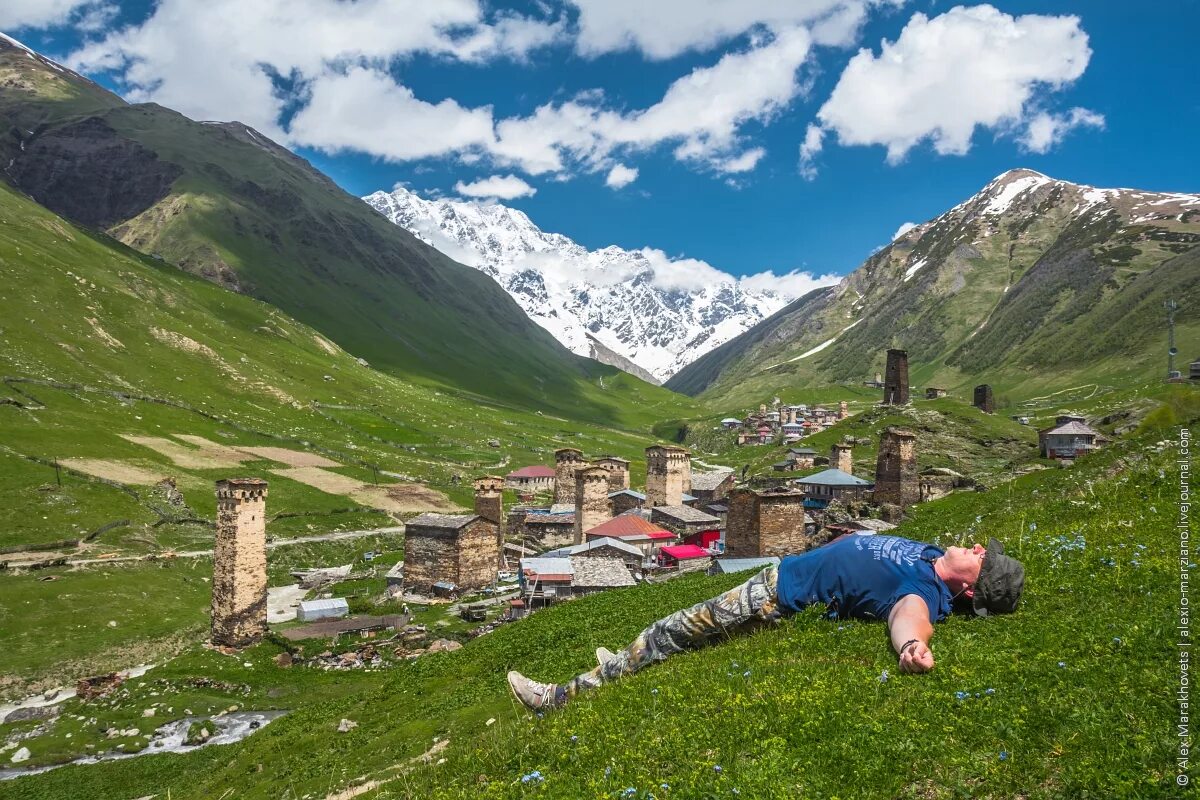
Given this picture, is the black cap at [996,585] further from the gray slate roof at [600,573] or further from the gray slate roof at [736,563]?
the gray slate roof at [600,573]

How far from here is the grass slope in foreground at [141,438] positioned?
54031mm

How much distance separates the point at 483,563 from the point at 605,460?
4296 cm

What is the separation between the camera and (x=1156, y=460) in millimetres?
19938

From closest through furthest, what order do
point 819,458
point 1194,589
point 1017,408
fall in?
point 1194,589, point 819,458, point 1017,408

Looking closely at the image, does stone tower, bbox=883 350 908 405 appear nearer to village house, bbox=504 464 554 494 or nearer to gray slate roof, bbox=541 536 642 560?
village house, bbox=504 464 554 494

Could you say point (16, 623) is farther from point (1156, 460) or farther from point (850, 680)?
point (1156, 460)

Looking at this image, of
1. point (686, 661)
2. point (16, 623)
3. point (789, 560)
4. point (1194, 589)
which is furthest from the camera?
point (16, 623)

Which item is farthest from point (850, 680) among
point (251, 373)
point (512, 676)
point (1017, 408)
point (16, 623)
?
point (1017, 408)

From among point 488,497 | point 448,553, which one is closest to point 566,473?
point 488,497

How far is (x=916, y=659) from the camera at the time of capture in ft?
28.5

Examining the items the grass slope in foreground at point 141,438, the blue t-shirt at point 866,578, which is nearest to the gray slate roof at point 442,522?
the grass slope in foreground at point 141,438

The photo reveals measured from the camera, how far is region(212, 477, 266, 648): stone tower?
4456 centimetres

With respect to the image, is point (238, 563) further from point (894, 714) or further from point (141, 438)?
point (141, 438)

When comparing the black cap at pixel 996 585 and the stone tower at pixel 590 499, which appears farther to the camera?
the stone tower at pixel 590 499
